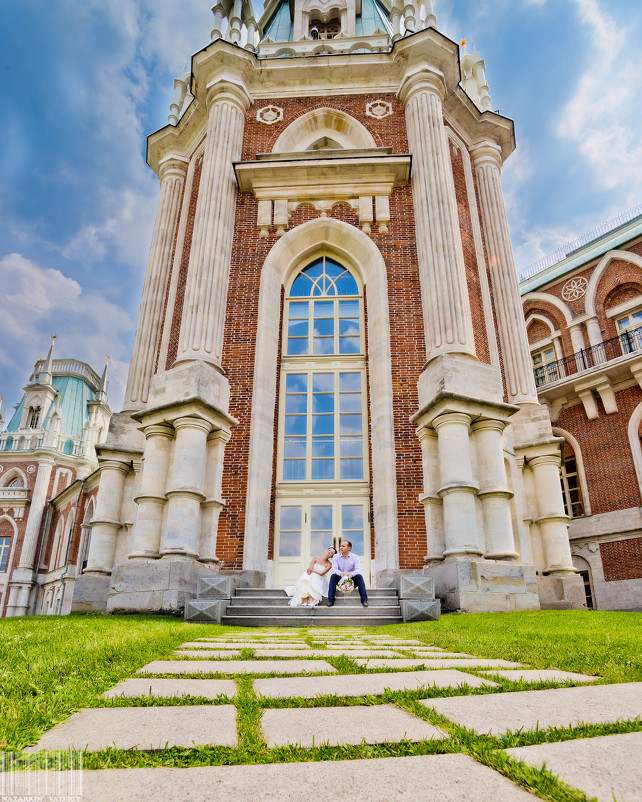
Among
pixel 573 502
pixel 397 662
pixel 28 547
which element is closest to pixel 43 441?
pixel 28 547

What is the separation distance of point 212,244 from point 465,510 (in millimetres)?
8510

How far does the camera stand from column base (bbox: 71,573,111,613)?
12414 millimetres

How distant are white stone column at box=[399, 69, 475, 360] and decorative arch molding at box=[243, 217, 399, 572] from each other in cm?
115

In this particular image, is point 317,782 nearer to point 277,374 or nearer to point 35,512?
point 277,374

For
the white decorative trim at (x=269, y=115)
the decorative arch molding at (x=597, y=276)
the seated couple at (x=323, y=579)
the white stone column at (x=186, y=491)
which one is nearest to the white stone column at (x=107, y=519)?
the white stone column at (x=186, y=491)

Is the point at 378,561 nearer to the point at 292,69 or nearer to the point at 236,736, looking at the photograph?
the point at 236,736

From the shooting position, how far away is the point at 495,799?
3.63ft

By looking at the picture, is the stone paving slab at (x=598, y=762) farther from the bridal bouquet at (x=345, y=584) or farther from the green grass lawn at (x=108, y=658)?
the bridal bouquet at (x=345, y=584)

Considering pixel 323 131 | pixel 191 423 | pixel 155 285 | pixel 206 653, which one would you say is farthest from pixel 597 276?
pixel 206 653

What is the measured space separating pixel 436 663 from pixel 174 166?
1731cm

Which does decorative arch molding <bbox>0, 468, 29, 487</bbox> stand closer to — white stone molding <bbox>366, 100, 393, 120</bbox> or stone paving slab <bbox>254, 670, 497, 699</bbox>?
white stone molding <bbox>366, 100, 393, 120</bbox>

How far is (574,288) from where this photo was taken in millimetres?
22203

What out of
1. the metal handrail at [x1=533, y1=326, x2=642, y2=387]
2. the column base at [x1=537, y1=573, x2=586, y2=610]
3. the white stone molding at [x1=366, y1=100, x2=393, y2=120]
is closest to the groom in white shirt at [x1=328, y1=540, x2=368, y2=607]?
the column base at [x1=537, y1=573, x2=586, y2=610]

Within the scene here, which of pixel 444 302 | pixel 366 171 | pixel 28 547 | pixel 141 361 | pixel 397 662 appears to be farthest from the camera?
pixel 28 547
